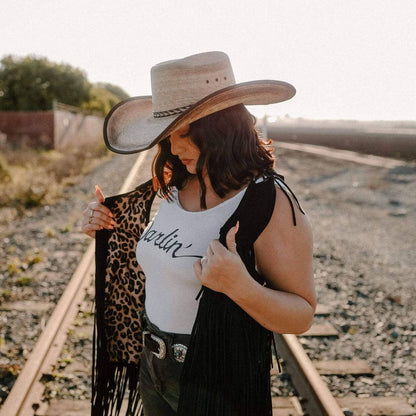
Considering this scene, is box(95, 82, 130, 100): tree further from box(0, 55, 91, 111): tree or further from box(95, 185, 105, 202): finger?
box(95, 185, 105, 202): finger

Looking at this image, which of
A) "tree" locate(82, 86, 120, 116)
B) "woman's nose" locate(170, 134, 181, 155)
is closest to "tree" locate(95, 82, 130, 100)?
"tree" locate(82, 86, 120, 116)

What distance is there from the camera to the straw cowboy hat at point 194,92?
164cm

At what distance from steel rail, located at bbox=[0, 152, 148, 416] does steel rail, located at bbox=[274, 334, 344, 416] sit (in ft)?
5.99

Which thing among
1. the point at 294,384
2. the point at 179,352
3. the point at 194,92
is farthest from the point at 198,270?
the point at 294,384

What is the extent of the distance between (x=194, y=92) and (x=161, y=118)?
206mm

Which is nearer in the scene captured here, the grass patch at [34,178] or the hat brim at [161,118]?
the hat brim at [161,118]

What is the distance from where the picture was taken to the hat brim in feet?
5.34

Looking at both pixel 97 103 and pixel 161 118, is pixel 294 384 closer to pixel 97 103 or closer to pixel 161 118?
pixel 161 118

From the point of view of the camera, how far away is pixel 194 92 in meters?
1.78

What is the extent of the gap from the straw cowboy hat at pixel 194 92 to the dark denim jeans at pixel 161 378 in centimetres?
74

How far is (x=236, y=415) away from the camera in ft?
5.17

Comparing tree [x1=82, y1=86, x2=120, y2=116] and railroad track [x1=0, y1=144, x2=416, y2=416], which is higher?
tree [x1=82, y1=86, x2=120, y2=116]

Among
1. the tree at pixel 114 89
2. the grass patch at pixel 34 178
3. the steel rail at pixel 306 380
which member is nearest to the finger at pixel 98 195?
the steel rail at pixel 306 380

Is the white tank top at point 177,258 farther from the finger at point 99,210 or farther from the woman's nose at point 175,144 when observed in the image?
the finger at point 99,210
